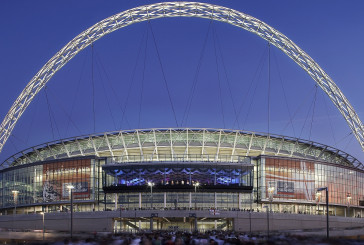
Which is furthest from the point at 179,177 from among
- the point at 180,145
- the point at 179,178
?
the point at 180,145

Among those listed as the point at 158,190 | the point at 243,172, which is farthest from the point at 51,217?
the point at 243,172

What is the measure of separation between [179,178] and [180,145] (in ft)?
30.9

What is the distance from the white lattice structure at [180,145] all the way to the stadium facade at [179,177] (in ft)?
0.66

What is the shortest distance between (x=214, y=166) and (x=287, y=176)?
47.1 ft

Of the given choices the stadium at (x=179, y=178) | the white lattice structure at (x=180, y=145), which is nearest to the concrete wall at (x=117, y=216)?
the stadium at (x=179, y=178)

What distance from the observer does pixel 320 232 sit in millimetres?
69750

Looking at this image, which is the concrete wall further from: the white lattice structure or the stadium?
the white lattice structure

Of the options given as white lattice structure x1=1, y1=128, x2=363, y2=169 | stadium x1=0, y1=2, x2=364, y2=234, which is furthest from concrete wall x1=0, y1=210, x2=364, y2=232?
white lattice structure x1=1, y1=128, x2=363, y2=169

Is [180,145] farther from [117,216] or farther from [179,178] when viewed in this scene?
[117,216]

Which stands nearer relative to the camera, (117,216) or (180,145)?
(117,216)

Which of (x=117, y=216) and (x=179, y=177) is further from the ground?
(x=179, y=177)

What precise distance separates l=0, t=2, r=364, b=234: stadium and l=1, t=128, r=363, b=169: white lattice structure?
0.21 metres

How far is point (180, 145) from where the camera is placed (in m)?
102

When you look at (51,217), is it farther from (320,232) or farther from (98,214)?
(320,232)
